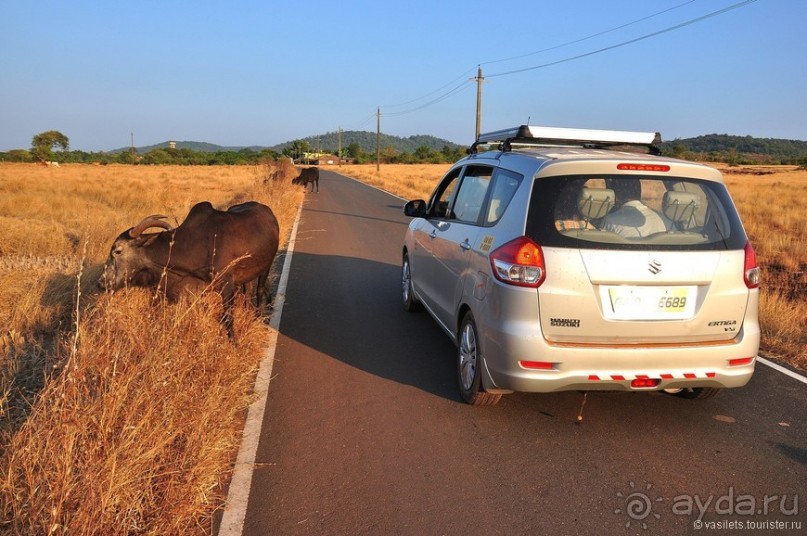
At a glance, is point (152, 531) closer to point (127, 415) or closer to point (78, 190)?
point (127, 415)

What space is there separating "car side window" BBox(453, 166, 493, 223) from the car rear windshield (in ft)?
3.32

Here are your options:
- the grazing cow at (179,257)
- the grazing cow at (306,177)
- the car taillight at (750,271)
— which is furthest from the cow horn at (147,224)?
the grazing cow at (306,177)

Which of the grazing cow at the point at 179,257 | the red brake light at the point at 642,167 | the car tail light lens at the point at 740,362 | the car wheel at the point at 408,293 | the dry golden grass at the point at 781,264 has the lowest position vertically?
the dry golden grass at the point at 781,264

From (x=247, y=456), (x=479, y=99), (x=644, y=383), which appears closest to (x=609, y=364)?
(x=644, y=383)

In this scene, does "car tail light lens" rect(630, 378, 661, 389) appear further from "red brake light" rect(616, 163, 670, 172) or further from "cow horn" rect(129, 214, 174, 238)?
"cow horn" rect(129, 214, 174, 238)

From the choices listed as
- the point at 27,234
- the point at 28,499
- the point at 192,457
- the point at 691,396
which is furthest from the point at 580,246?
the point at 27,234

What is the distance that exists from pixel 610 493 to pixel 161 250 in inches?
187

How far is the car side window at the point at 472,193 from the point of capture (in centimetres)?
525

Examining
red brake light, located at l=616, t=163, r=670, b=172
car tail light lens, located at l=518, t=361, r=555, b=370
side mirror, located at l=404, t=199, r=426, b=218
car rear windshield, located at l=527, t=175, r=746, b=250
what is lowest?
car tail light lens, located at l=518, t=361, r=555, b=370

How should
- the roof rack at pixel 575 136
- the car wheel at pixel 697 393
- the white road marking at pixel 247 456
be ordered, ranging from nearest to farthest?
the white road marking at pixel 247 456, the car wheel at pixel 697 393, the roof rack at pixel 575 136

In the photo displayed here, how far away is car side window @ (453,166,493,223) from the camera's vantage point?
5254 millimetres

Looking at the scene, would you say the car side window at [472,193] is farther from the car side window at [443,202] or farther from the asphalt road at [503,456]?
the asphalt road at [503,456]

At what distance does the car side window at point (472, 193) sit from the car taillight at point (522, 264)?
3.20 feet

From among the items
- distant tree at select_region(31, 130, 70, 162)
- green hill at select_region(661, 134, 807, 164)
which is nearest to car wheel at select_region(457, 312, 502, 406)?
distant tree at select_region(31, 130, 70, 162)
